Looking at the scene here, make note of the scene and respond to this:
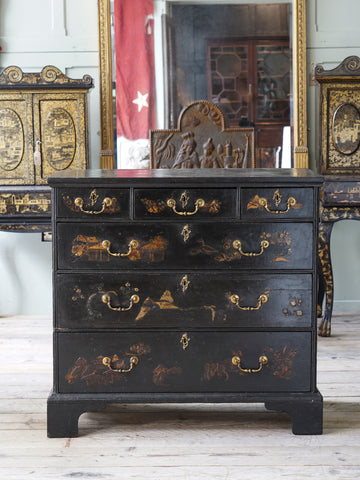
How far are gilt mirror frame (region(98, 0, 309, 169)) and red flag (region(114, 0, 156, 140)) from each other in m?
0.07

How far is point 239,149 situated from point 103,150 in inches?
36.6

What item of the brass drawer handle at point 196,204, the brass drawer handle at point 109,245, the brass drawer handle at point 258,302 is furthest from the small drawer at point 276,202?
the brass drawer handle at point 109,245

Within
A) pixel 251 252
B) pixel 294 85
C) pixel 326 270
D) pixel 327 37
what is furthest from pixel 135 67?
pixel 251 252

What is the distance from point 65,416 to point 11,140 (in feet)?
7.57

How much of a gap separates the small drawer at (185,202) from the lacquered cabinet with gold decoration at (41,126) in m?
1.93

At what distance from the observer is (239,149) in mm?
4141

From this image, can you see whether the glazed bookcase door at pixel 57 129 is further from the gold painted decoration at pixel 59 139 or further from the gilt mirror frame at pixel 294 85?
the gilt mirror frame at pixel 294 85

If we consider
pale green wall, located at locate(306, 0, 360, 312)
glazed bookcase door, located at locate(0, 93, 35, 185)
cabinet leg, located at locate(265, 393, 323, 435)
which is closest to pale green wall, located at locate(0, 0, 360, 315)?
pale green wall, located at locate(306, 0, 360, 312)

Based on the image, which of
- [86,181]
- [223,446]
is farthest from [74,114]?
[223,446]

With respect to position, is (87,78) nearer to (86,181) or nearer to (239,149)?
(239,149)

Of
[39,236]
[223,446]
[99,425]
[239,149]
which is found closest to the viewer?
[223,446]

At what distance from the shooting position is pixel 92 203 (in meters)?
2.32

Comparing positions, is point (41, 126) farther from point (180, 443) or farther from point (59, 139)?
point (180, 443)

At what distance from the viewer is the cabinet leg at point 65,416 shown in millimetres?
2375
